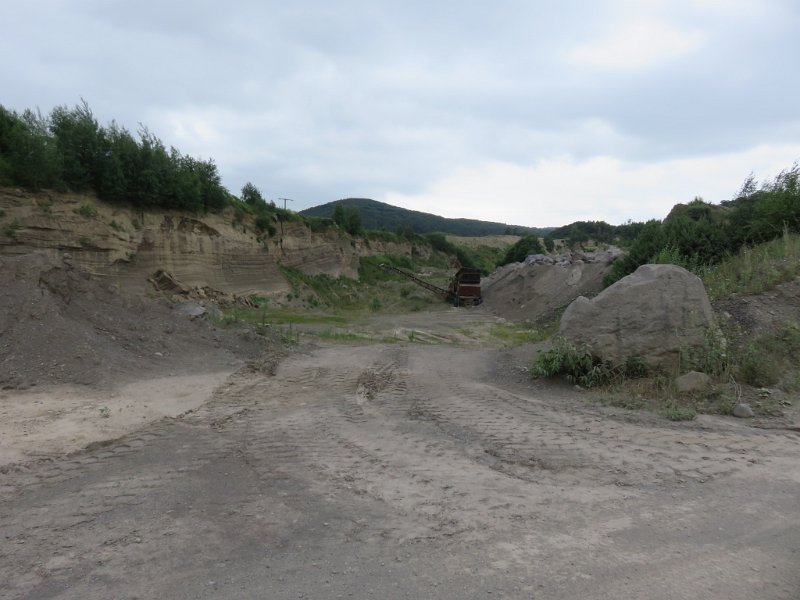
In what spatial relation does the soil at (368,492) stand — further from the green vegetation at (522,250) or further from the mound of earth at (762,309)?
the green vegetation at (522,250)

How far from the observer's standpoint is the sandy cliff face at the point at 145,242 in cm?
1725

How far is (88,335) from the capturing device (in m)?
9.18

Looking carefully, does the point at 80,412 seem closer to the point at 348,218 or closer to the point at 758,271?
the point at 758,271

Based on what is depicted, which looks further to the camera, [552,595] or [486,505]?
[486,505]

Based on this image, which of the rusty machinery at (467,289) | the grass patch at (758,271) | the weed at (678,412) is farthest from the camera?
the rusty machinery at (467,289)

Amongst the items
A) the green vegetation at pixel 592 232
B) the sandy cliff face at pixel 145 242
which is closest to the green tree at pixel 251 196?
the sandy cliff face at pixel 145 242

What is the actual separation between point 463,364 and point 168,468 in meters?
6.93

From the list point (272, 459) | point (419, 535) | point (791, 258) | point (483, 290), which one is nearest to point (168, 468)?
point (272, 459)

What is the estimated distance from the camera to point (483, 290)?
113 feet

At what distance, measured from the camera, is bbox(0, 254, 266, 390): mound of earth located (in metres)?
7.96

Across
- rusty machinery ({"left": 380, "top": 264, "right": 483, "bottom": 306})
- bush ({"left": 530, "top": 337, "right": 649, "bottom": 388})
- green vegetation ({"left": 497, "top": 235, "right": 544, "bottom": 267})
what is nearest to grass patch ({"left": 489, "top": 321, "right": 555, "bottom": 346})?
bush ({"left": 530, "top": 337, "right": 649, "bottom": 388})

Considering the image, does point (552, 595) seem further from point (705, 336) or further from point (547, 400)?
point (705, 336)

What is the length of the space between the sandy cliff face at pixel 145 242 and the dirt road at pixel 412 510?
8.48m

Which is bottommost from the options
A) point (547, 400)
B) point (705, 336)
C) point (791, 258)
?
point (547, 400)
